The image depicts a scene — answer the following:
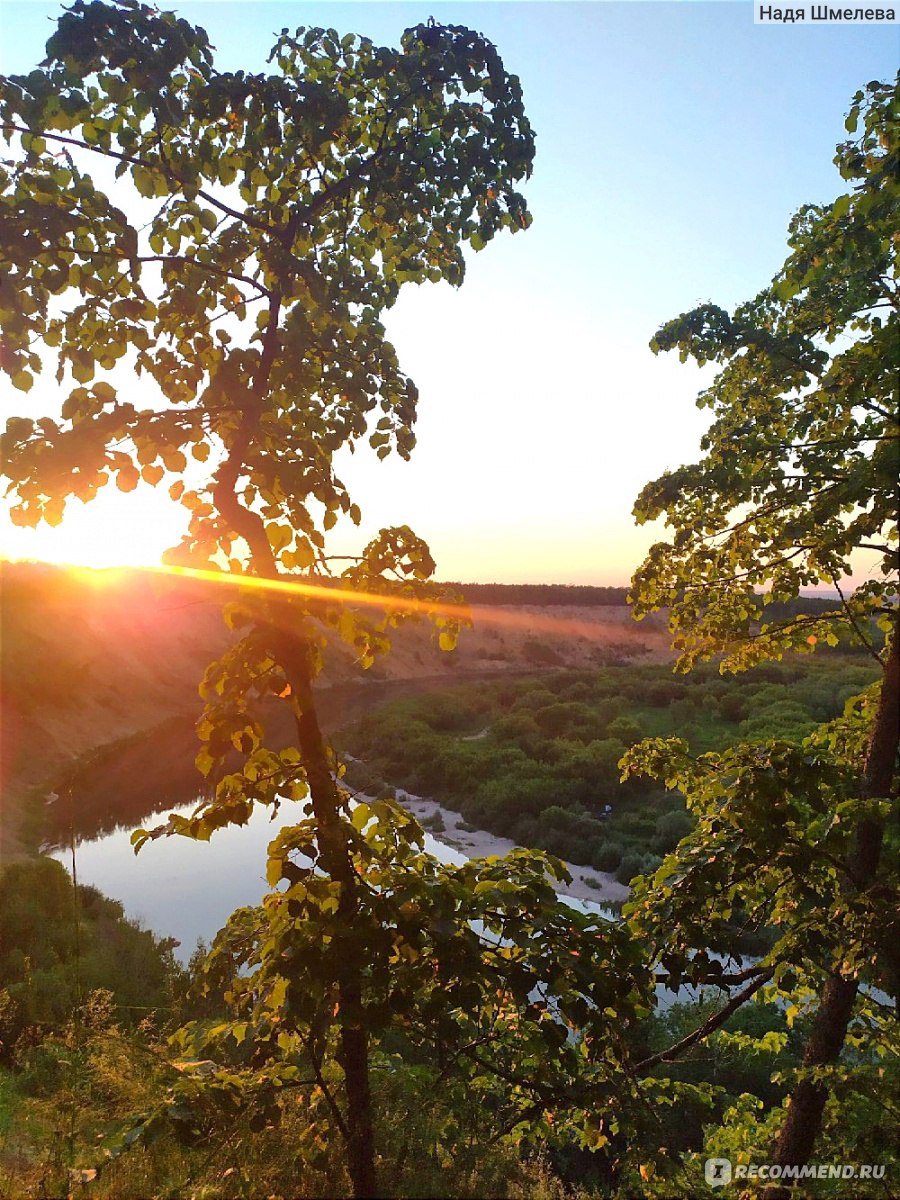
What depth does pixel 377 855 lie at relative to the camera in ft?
10.2

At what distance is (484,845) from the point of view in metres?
23.8

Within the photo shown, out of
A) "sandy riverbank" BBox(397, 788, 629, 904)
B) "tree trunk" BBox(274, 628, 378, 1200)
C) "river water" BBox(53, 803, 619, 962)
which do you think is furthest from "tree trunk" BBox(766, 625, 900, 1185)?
"river water" BBox(53, 803, 619, 962)

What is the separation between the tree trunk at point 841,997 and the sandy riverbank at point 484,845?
36.1 feet

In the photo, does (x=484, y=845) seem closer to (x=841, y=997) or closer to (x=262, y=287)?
(x=841, y=997)

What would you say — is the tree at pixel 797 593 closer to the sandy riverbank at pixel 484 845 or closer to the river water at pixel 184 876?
the sandy riverbank at pixel 484 845

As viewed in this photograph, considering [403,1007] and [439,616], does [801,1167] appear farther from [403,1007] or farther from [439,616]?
[439,616]

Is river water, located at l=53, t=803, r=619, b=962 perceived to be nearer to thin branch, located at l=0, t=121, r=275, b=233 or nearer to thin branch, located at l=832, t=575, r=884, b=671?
thin branch, located at l=832, t=575, r=884, b=671

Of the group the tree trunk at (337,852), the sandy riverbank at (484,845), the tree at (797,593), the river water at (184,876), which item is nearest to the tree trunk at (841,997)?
the tree at (797,593)

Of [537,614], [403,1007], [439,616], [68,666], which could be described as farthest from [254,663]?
[537,614]

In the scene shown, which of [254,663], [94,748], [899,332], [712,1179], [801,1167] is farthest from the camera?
[94,748]

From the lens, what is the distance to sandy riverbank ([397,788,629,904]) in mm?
Result: 19312

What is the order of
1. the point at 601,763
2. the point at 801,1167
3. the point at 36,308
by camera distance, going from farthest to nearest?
the point at 601,763
the point at 801,1167
the point at 36,308

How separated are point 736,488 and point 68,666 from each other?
41.0m

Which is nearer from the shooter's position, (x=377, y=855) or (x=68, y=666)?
(x=377, y=855)
